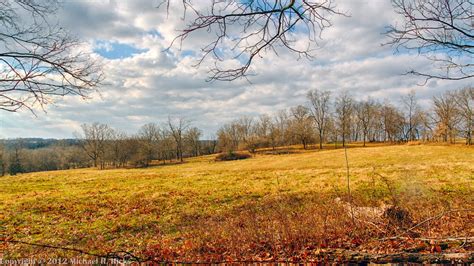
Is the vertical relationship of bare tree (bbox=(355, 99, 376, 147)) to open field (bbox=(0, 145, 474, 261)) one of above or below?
above

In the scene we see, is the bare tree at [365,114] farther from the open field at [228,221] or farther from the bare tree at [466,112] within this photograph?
the open field at [228,221]

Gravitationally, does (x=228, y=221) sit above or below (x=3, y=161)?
above

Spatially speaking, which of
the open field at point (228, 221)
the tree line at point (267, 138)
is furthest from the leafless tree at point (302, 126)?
the open field at point (228, 221)

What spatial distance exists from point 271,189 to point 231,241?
11644 mm

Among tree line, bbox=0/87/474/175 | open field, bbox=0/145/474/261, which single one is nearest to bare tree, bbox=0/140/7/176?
tree line, bbox=0/87/474/175

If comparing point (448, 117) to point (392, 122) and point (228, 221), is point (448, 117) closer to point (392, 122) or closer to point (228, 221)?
point (392, 122)

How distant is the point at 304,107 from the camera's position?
83.1 m

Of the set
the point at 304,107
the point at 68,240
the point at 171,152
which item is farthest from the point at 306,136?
the point at 68,240

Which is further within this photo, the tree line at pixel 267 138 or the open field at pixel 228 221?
the tree line at pixel 267 138

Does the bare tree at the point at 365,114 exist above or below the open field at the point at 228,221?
above

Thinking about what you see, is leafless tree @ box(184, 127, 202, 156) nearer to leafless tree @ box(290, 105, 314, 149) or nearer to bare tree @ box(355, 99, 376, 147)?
leafless tree @ box(290, 105, 314, 149)

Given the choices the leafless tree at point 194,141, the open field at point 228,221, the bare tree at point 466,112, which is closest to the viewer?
the open field at point 228,221

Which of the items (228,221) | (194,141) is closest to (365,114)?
(194,141)

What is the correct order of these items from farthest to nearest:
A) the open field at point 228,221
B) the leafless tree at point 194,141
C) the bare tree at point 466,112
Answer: the leafless tree at point 194,141 < the bare tree at point 466,112 < the open field at point 228,221
